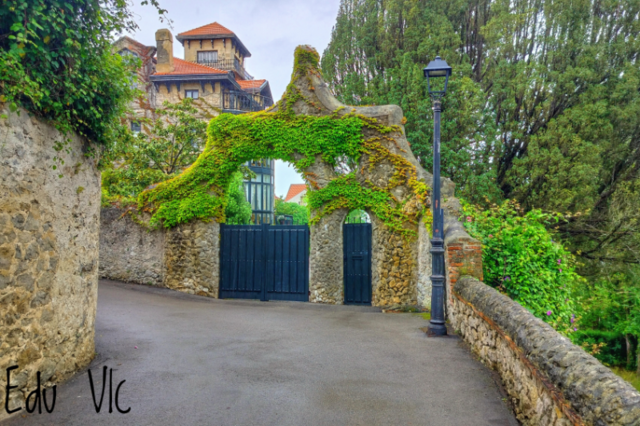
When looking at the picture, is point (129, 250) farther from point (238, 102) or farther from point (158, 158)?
point (238, 102)

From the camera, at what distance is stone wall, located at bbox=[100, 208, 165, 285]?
43.2 ft

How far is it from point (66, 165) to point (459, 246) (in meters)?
5.99

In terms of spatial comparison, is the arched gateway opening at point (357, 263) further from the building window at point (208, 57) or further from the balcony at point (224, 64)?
the building window at point (208, 57)

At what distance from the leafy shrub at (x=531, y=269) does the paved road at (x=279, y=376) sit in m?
1.55

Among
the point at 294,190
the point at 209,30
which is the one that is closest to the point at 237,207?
the point at 209,30

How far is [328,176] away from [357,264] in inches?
103

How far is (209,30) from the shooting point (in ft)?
106

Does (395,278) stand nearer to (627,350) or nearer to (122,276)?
(122,276)

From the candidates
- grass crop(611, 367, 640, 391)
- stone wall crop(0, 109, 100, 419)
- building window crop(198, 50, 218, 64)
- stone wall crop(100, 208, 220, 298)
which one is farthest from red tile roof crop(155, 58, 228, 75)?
grass crop(611, 367, 640, 391)

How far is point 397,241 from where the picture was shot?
470 inches

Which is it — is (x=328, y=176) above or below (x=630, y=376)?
above

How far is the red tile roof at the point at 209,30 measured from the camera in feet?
104

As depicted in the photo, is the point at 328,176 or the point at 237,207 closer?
the point at 328,176

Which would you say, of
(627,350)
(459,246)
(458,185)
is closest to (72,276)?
(459,246)
